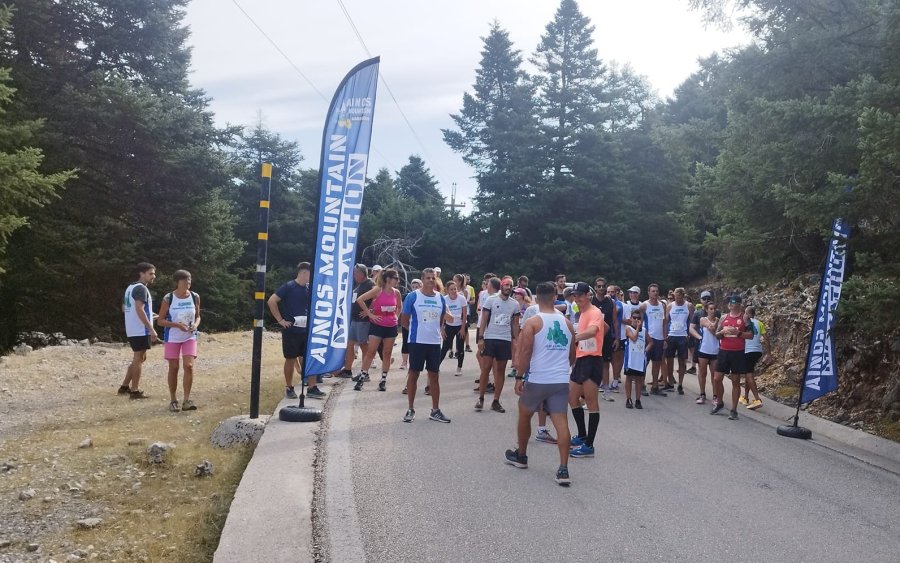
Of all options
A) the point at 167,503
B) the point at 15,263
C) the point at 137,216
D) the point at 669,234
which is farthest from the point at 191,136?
the point at 669,234

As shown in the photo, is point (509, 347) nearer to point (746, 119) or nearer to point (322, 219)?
point (322, 219)

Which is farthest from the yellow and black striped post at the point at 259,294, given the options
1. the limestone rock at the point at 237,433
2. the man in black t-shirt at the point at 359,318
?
the man in black t-shirt at the point at 359,318

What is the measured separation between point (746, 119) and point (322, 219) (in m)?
7.00

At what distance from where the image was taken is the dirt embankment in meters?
9.90

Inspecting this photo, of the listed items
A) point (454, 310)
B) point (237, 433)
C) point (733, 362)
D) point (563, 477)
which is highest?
point (454, 310)

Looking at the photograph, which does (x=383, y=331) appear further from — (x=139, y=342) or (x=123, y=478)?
(x=123, y=478)

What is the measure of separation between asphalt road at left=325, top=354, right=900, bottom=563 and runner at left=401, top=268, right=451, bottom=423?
319 mm

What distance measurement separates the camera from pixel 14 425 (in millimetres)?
8047

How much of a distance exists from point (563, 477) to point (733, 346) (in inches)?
224

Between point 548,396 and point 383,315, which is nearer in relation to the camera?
point 548,396

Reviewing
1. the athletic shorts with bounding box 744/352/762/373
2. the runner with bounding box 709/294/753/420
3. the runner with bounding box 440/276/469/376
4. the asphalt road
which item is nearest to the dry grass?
the asphalt road

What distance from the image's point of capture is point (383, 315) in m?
11.6

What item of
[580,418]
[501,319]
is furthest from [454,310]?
[580,418]

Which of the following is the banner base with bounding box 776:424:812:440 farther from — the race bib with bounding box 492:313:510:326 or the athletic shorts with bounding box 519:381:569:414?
the athletic shorts with bounding box 519:381:569:414
